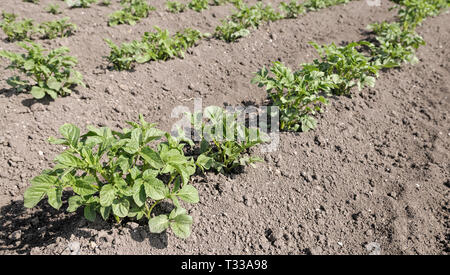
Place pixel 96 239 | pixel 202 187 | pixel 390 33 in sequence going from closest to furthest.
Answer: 1. pixel 96 239
2. pixel 202 187
3. pixel 390 33

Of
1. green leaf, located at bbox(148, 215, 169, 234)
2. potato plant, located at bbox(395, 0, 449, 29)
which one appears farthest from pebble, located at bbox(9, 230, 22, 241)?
potato plant, located at bbox(395, 0, 449, 29)

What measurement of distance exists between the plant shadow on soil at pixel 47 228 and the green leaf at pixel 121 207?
0.30 m

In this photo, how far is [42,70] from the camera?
3123 mm

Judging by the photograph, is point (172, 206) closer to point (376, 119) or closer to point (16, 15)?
point (376, 119)

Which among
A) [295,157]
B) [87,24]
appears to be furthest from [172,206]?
[87,24]

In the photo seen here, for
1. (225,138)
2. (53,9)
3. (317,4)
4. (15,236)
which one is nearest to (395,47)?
(317,4)

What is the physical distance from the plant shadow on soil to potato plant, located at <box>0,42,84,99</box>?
1323 mm

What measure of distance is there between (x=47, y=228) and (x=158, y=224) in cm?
96

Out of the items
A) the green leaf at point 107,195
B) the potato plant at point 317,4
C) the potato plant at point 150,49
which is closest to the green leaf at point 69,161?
the green leaf at point 107,195

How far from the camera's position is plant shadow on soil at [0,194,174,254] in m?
2.16

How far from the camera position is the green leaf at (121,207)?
1.95 metres

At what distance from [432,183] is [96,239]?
3.06 meters

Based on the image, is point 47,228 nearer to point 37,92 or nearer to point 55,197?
point 55,197

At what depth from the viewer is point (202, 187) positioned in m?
2.61
